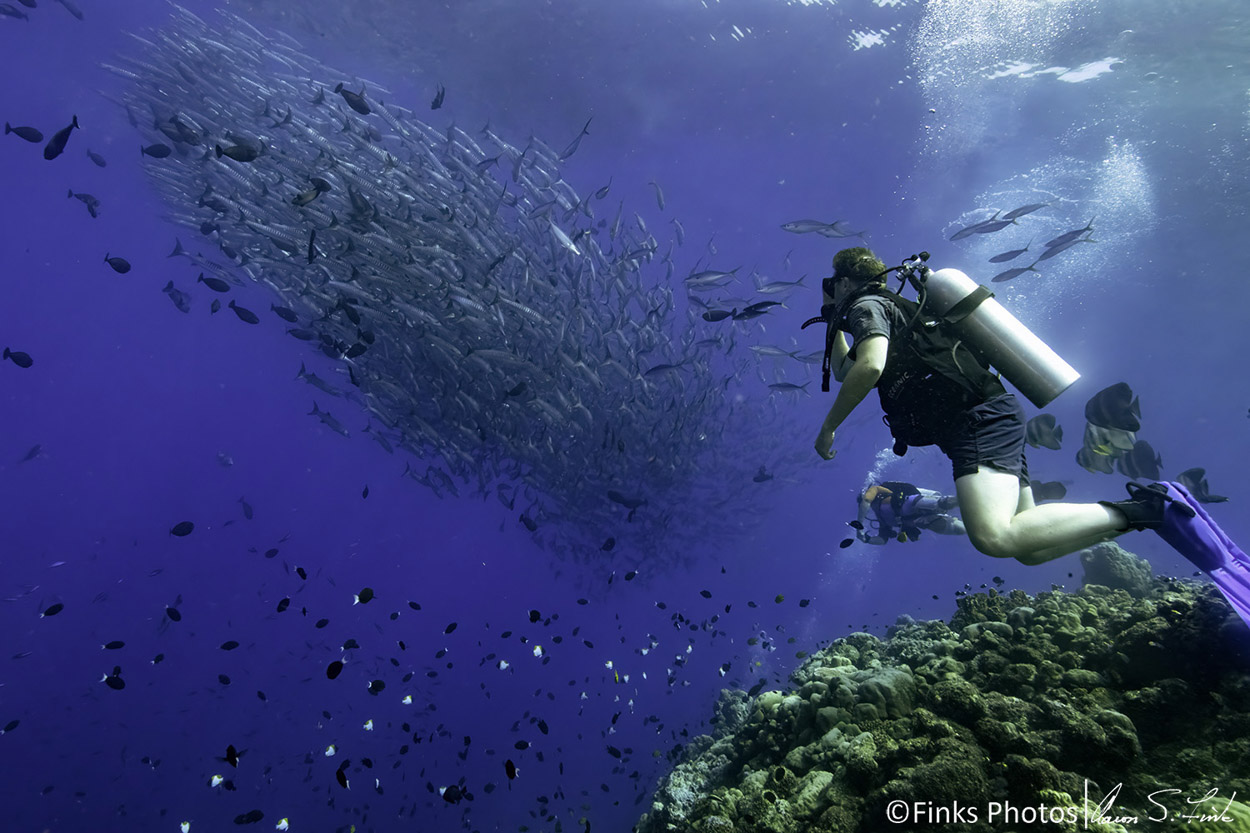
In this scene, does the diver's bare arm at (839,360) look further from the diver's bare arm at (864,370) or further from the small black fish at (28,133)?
the small black fish at (28,133)

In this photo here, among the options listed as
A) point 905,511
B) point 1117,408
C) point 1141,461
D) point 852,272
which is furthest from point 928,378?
point 1141,461

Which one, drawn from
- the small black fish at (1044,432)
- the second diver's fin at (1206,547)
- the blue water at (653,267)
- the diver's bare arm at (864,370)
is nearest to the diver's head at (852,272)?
the diver's bare arm at (864,370)

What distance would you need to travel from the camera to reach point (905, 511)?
27.7 feet

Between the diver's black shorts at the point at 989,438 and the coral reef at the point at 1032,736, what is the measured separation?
1156mm

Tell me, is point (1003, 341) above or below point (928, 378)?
above

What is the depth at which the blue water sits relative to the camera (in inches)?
656

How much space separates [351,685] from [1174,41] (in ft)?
208

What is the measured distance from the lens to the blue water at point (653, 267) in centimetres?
1666

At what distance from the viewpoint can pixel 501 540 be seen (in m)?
72.7

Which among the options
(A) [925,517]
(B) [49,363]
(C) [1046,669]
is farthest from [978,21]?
(B) [49,363]

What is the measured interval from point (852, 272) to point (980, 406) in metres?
1.10

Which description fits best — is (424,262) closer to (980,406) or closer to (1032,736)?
(980,406)

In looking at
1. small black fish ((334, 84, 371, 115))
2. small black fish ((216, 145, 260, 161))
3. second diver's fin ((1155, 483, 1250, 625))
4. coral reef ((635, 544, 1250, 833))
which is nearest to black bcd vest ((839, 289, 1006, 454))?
second diver's fin ((1155, 483, 1250, 625))

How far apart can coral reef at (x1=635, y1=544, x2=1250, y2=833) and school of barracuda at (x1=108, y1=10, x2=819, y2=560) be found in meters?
4.98
